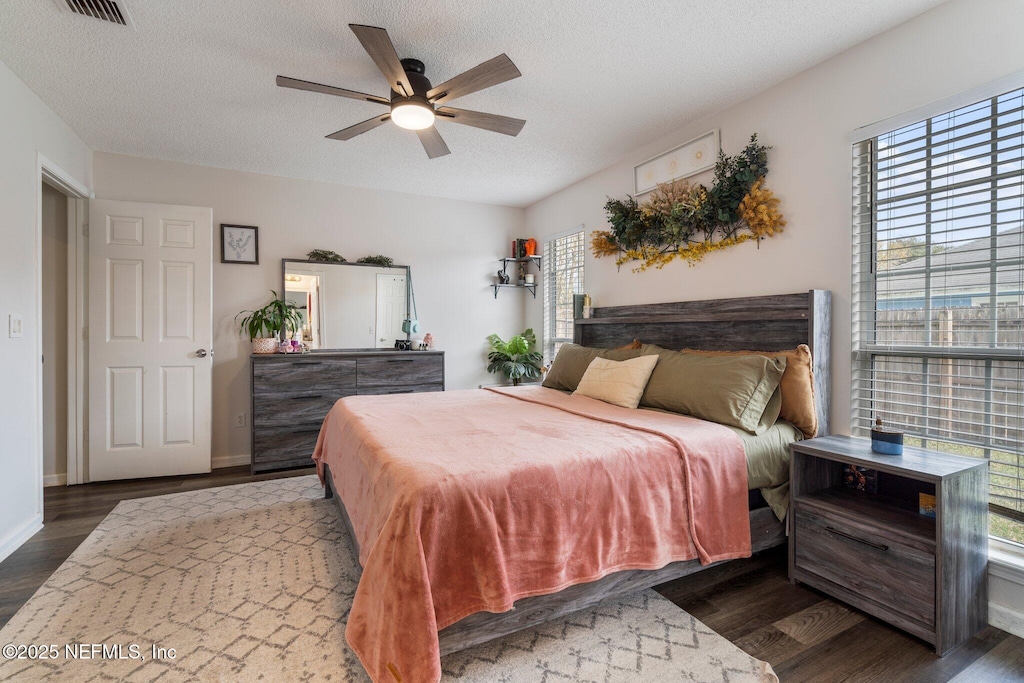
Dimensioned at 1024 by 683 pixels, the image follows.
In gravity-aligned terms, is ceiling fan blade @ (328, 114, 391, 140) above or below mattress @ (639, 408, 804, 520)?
above

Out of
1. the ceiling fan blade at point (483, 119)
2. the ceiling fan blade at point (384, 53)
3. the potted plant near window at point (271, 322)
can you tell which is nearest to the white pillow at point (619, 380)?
the ceiling fan blade at point (483, 119)

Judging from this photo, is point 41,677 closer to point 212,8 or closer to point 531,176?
point 212,8

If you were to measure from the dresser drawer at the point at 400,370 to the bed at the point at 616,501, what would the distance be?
1.26 m

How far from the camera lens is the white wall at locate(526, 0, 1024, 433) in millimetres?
1999

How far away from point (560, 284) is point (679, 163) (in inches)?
74.8

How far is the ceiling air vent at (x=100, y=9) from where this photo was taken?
204 cm

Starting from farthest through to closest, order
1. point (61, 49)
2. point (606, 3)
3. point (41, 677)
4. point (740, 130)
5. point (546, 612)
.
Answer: point (740, 130) → point (61, 49) → point (606, 3) → point (546, 612) → point (41, 677)

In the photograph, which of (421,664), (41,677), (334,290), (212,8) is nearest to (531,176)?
(334,290)

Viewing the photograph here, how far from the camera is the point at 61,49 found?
2.40m

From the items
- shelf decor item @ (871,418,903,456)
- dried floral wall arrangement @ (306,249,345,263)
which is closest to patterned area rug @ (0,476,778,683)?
shelf decor item @ (871,418,903,456)

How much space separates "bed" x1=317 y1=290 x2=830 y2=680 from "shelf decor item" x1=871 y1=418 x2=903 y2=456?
39cm

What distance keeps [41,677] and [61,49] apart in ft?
9.28

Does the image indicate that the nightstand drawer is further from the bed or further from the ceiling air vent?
the ceiling air vent

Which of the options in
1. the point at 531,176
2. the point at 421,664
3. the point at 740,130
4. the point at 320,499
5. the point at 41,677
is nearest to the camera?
the point at 421,664
